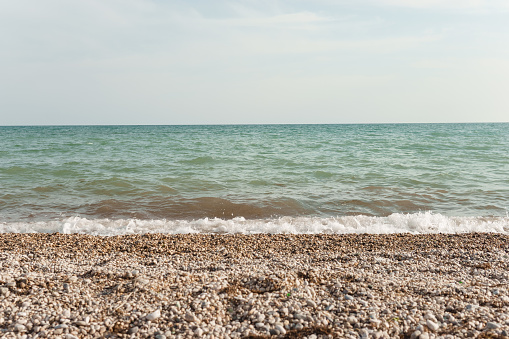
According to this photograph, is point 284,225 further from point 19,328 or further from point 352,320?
point 19,328

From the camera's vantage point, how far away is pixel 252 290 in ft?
17.0

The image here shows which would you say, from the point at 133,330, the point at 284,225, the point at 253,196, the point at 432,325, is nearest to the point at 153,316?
the point at 133,330

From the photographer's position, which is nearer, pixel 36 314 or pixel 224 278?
pixel 36 314

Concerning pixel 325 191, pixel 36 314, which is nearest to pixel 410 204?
pixel 325 191

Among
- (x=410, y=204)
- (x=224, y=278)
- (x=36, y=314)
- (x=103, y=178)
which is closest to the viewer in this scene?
(x=36, y=314)

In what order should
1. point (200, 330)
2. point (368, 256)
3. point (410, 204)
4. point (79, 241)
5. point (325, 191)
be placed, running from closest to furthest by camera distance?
1. point (200, 330)
2. point (368, 256)
3. point (79, 241)
4. point (410, 204)
5. point (325, 191)

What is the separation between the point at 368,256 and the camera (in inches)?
276

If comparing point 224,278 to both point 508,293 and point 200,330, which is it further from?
point 508,293

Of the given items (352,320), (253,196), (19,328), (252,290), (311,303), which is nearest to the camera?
(19,328)

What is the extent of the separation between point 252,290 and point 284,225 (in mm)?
4752

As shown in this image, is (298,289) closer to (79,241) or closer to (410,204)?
(79,241)

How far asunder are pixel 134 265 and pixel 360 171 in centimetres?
1354

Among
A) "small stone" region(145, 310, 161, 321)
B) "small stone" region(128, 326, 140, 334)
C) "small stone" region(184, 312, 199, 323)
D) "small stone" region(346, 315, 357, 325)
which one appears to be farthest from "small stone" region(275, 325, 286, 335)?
"small stone" region(128, 326, 140, 334)

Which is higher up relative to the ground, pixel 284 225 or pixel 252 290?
pixel 252 290
